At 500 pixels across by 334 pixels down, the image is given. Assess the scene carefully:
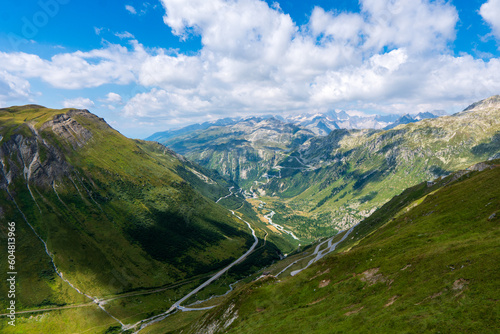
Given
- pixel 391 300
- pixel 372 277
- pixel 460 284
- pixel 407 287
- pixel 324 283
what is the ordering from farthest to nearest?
pixel 324 283 < pixel 372 277 < pixel 407 287 < pixel 391 300 < pixel 460 284

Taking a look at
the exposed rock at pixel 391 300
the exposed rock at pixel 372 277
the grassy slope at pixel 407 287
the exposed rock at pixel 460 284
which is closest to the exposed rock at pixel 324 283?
the grassy slope at pixel 407 287

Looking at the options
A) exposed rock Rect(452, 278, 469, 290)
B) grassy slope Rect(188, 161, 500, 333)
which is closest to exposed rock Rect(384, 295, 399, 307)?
grassy slope Rect(188, 161, 500, 333)

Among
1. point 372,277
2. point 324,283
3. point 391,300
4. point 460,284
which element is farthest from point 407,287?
point 324,283

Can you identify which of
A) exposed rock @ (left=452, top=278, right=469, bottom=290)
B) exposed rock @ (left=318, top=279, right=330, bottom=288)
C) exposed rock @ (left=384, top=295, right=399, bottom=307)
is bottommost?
exposed rock @ (left=318, top=279, right=330, bottom=288)

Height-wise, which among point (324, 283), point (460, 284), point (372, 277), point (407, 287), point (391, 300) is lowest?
point (324, 283)

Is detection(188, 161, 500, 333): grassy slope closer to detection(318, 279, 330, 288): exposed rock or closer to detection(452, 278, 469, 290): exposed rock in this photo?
detection(452, 278, 469, 290): exposed rock

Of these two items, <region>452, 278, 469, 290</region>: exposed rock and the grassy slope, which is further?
<region>452, 278, 469, 290</region>: exposed rock

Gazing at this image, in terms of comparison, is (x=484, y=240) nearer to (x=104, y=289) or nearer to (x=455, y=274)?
(x=455, y=274)

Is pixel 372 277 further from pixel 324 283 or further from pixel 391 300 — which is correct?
pixel 324 283

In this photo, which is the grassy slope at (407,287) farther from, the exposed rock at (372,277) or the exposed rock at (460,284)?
the exposed rock at (372,277)
